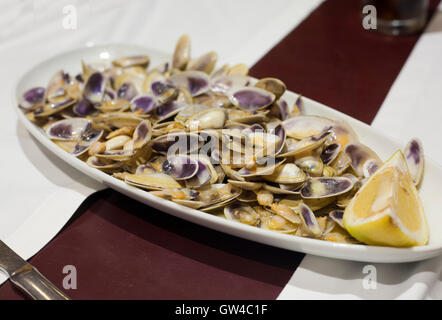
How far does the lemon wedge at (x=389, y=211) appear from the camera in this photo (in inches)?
21.1

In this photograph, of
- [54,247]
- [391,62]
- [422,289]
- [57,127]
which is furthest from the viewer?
[391,62]

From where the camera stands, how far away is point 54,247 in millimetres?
692

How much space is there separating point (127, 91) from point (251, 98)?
0.26 metres

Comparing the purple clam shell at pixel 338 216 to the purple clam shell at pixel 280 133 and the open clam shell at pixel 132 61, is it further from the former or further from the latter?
the open clam shell at pixel 132 61

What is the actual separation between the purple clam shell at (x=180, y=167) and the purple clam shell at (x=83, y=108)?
0.90ft

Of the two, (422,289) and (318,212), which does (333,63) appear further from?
(422,289)

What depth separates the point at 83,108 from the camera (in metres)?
0.88

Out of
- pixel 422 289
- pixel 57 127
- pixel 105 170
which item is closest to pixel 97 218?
pixel 105 170

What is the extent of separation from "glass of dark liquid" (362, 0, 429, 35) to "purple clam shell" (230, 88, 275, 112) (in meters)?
0.54

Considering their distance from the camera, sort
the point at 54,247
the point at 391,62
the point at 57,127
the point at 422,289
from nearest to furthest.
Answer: the point at 422,289 → the point at 54,247 → the point at 57,127 → the point at 391,62

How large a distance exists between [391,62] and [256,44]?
319 millimetres

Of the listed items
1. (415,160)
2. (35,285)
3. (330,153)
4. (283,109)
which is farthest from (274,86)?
(35,285)

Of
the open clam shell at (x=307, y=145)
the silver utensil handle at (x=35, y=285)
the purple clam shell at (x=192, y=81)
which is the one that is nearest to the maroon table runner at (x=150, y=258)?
the silver utensil handle at (x=35, y=285)

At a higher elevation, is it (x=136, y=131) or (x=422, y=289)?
(x=136, y=131)
